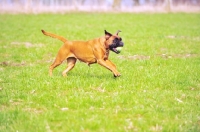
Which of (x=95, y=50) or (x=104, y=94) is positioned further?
(x=95, y=50)

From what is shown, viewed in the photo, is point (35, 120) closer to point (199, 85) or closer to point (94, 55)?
point (94, 55)

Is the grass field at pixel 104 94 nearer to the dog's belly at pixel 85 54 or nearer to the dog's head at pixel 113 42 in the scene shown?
the dog's belly at pixel 85 54

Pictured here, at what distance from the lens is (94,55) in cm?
879

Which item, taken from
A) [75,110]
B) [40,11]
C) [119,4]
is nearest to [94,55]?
[75,110]

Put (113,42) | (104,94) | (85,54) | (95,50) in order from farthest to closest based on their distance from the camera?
(85,54), (95,50), (113,42), (104,94)

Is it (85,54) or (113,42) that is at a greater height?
(113,42)

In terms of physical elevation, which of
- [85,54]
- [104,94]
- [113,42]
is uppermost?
[113,42]

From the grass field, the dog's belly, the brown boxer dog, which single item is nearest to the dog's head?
the brown boxer dog

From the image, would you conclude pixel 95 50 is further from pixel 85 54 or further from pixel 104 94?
pixel 104 94

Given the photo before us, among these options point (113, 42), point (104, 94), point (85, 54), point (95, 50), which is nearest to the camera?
point (104, 94)

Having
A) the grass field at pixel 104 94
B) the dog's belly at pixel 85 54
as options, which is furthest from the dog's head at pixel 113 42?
the grass field at pixel 104 94

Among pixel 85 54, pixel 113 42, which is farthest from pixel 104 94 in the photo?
pixel 85 54

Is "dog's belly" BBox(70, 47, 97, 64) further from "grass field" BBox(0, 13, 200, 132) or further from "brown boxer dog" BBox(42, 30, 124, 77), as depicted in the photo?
"grass field" BBox(0, 13, 200, 132)

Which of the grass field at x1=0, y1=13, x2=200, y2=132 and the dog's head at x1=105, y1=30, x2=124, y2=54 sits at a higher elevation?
the dog's head at x1=105, y1=30, x2=124, y2=54
